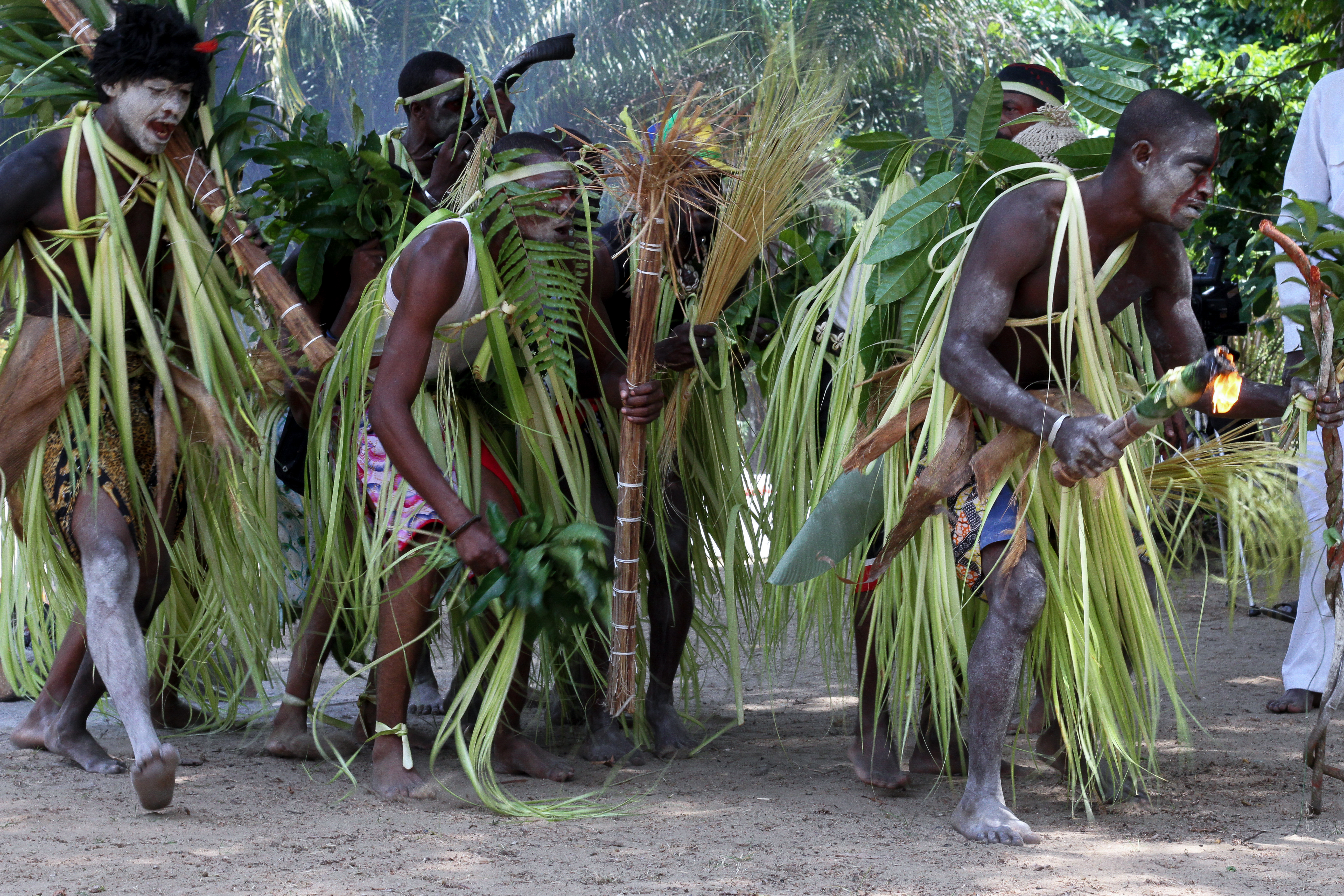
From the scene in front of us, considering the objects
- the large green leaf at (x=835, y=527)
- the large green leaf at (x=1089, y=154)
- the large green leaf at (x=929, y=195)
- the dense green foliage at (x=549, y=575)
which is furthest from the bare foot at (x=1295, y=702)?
the dense green foliage at (x=549, y=575)

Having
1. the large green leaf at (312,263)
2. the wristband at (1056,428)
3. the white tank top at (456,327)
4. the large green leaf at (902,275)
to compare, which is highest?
the large green leaf at (312,263)

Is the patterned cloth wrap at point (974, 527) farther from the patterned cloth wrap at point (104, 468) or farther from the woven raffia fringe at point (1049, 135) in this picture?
the patterned cloth wrap at point (104, 468)

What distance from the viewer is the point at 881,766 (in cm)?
288

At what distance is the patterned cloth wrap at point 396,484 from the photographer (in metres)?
2.85

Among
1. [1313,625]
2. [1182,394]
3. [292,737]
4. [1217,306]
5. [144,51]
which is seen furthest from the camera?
[1217,306]

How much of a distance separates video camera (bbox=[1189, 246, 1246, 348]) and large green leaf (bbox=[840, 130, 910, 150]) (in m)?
2.59

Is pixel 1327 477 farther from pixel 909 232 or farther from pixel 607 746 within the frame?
pixel 607 746

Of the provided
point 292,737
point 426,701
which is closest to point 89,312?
point 292,737

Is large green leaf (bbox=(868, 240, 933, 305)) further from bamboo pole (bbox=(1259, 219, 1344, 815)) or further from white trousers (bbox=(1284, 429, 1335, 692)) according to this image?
white trousers (bbox=(1284, 429, 1335, 692))

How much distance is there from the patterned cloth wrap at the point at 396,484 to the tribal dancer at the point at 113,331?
0.95ft

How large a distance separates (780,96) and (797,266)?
2.22 ft

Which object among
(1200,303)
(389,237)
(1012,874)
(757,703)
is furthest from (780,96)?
(1200,303)

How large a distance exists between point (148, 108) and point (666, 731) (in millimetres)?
1887

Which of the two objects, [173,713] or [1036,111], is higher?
[1036,111]
